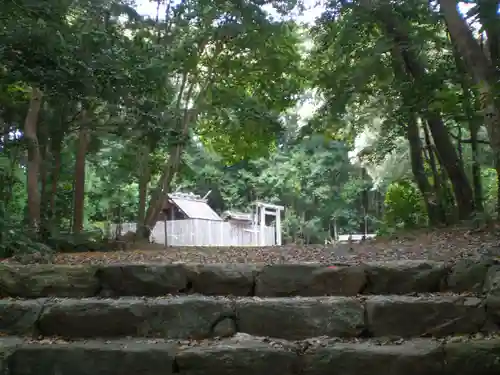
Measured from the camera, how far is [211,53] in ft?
27.5

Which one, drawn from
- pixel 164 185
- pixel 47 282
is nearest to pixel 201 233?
pixel 164 185

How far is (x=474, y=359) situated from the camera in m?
2.24

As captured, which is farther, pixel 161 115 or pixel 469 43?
pixel 161 115

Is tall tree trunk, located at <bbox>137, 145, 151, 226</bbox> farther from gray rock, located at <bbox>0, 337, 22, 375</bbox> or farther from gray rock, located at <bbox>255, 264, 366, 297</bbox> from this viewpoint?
gray rock, located at <bbox>0, 337, 22, 375</bbox>

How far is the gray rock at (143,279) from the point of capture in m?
3.06

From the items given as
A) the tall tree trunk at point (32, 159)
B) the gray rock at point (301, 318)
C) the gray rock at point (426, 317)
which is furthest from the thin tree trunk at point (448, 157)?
the tall tree trunk at point (32, 159)

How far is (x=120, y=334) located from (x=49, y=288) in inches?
26.0

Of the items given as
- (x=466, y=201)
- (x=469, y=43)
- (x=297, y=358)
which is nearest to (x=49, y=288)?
(x=297, y=358)

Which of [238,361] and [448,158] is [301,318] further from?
[448,158]

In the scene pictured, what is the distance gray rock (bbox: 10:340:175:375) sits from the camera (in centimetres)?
235

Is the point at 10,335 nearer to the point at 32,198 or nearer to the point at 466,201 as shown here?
the point at 32,198

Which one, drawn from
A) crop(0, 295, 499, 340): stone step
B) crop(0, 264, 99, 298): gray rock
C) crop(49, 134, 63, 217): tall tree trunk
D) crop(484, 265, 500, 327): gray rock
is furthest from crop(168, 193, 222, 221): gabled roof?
crop(484, 265, 500, 327): gray rock

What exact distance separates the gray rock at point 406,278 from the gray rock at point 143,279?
1.11 m

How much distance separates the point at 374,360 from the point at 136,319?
1.21 m
